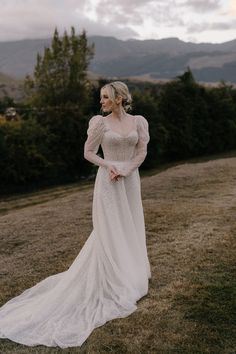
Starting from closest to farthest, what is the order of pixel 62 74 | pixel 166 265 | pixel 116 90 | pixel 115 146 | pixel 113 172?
1. pixel 116 90
2. pixel 113 172
3. pixel 115 146
4. pixel 166 265
5. pixel 62 74

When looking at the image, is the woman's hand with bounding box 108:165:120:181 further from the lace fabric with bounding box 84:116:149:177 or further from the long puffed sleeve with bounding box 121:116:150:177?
the long puffed sleeve with bounding box 121:116:150:177

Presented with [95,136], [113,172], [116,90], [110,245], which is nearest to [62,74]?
[95,136]

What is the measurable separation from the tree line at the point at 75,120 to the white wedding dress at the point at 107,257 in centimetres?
4353

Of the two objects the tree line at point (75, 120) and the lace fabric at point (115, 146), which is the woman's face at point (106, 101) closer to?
the lace fabric at point (115, 146)

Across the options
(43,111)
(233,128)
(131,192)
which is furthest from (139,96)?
(131,192)

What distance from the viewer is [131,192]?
8.70 meters

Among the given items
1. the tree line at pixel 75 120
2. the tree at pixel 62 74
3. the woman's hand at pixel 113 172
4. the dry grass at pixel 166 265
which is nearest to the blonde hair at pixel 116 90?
the woman's hand at pixel 113 172

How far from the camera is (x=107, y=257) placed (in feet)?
27.4

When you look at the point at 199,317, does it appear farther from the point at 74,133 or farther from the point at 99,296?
the point at 74,133

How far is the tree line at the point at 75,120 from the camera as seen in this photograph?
5353 centimetres

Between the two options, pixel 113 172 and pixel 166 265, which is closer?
pixel 113 172

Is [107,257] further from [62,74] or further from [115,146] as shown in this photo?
[62,74]

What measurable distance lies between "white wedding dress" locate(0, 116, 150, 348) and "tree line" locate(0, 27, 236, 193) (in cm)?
4353

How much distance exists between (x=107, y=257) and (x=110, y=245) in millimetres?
222
